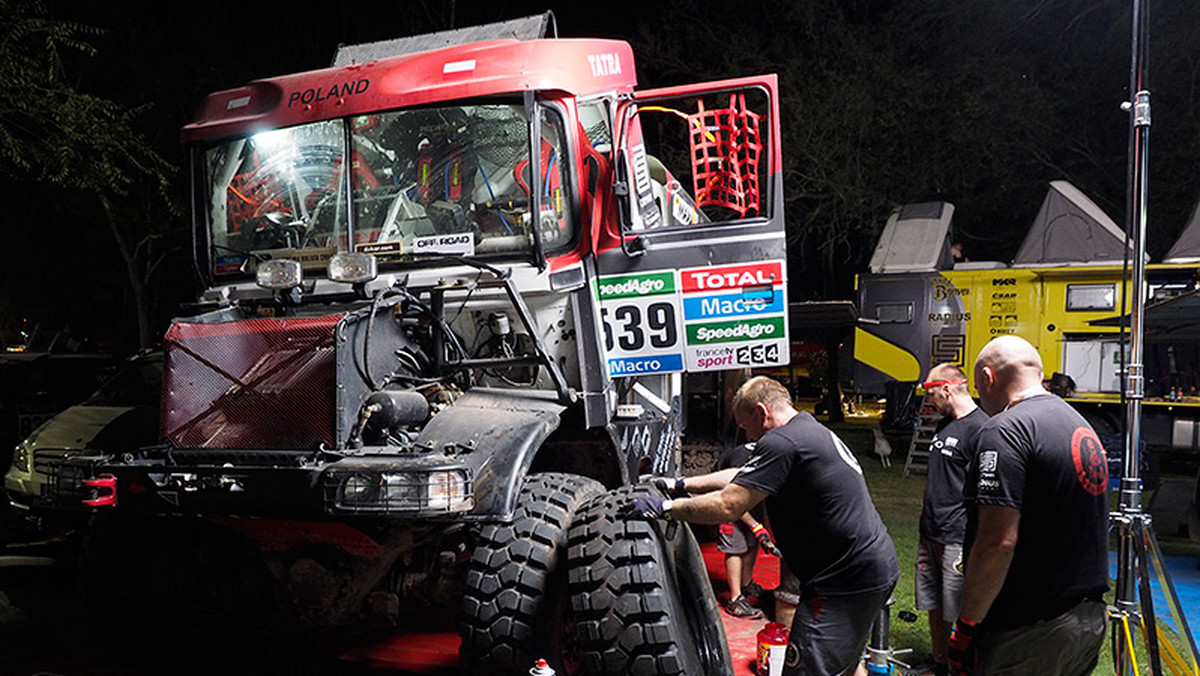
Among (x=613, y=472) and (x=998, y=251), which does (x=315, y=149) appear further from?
(x=998, y=251)

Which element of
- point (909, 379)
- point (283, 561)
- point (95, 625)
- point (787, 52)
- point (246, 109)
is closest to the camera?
point (283, 561)

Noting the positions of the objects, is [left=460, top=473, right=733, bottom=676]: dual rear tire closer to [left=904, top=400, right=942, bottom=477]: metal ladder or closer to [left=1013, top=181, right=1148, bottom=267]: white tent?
[left=904, top=400, right=942, bottom=477]: metal ladder

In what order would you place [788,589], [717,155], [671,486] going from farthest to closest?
1. [788,589]
2. [717,155]
3. [671,486]

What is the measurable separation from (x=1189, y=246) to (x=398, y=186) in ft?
36.9

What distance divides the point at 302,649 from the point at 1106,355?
1139 cm

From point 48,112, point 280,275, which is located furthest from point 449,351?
point 48,112

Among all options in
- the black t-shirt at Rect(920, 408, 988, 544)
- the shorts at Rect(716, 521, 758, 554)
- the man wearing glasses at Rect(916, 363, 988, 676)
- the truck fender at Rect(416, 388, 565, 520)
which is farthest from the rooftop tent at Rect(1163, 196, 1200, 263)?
the truck fender at Rect(416, 388, 565, 520)

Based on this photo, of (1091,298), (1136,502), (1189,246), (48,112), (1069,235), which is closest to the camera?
(1136,502)

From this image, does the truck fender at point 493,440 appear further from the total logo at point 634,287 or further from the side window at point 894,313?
the side window at point 894,313

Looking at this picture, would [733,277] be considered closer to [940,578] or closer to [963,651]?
[940,578]

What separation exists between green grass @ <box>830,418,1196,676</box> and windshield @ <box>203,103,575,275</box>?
352 centimetres

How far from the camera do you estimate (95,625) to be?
4793 mm

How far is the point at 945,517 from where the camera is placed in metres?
4.75

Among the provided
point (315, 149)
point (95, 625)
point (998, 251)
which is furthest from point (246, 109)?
point (998, 251)
